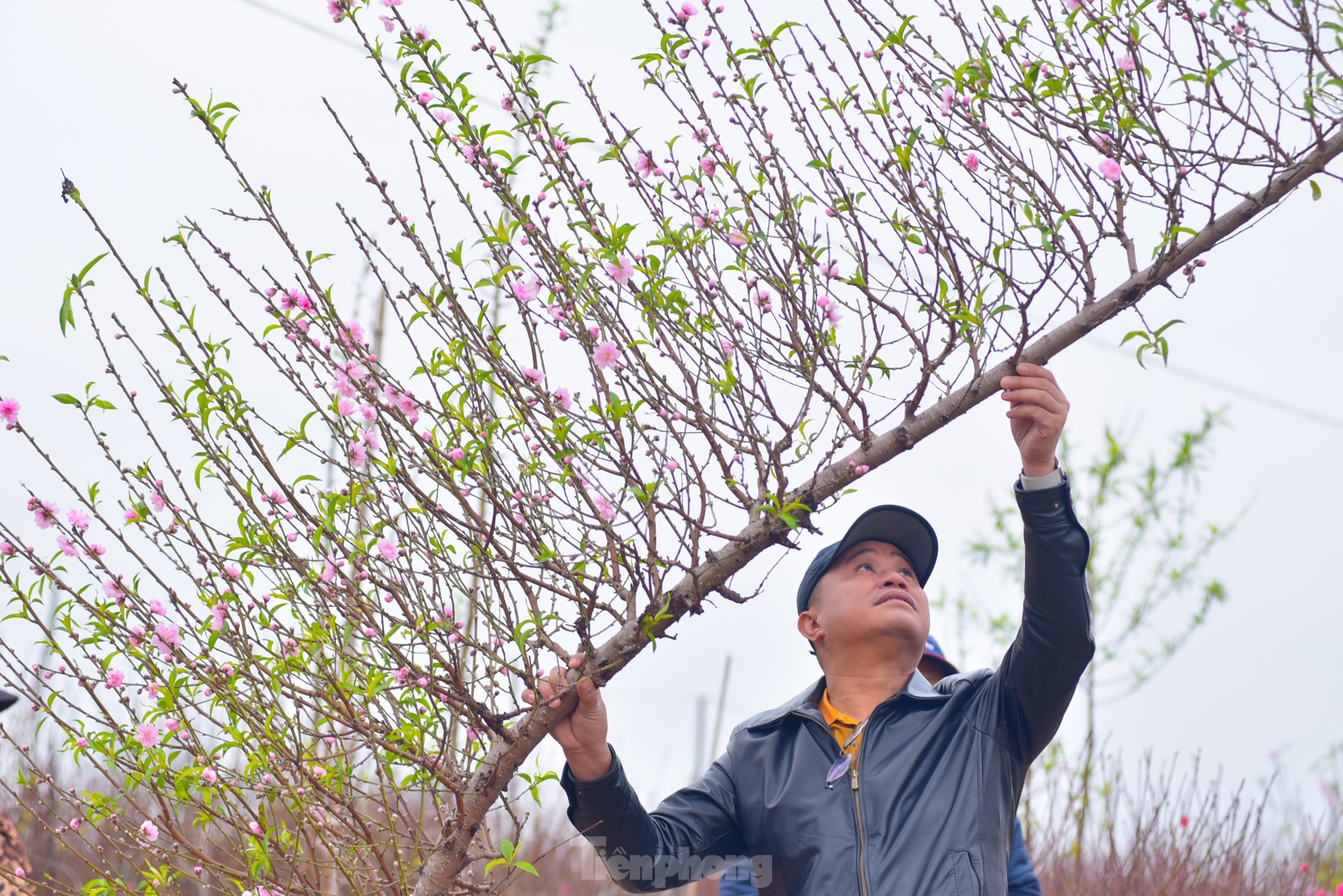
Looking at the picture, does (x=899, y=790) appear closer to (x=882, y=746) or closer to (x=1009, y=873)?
(x=882, y=746)

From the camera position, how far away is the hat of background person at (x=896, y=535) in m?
2.80

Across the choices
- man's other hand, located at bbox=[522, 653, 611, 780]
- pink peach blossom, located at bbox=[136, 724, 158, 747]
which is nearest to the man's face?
man's other hand, located at bbox=[522, 653, 611, 780]

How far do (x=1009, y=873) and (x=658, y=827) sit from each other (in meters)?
1.27

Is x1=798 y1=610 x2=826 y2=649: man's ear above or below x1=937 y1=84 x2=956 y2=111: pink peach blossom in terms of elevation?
below

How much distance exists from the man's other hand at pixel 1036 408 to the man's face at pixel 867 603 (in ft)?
1.87

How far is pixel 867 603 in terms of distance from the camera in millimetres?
2676

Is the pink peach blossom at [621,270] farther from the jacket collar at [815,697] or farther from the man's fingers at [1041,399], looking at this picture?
the jacket collar at [815,697]

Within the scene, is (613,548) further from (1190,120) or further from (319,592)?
(1190,120)

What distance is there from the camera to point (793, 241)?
2.22 m

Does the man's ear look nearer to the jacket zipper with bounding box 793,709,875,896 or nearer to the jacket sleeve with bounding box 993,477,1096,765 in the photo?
the jacket zipper with bounding box 793,709,875,896

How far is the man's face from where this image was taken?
2.64 m

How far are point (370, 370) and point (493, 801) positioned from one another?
0.85m

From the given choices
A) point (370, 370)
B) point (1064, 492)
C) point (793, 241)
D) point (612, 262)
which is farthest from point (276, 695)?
point (1064, 492)

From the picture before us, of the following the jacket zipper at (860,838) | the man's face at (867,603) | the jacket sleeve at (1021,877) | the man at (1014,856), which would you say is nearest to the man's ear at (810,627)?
the man's face at (867,603)
